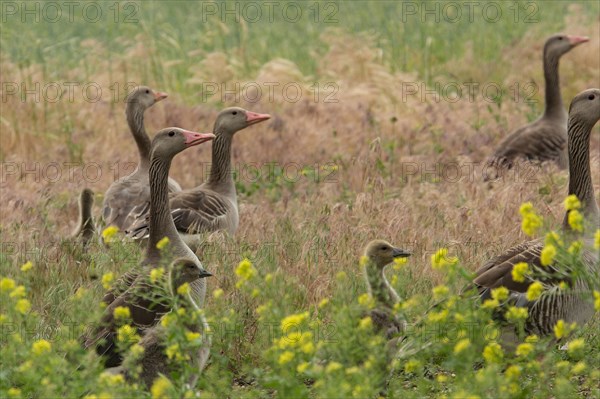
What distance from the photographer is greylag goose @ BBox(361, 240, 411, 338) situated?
6469 millimetres

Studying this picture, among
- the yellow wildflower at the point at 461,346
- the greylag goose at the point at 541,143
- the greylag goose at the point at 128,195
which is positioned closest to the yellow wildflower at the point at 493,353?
the yellow wildflower at the point at 461,346

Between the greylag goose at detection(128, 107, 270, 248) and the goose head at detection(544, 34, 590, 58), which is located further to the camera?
the goose head at detection(544, 34, 590, 58)

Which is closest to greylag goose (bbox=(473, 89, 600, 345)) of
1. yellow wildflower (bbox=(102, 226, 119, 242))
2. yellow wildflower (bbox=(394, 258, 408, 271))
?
yellow wildflower (bbox=(394, 258, 408, 271))

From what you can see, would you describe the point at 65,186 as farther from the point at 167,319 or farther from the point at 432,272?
the point at 167,319

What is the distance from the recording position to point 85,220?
34.8 ft

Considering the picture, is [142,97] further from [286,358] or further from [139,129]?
[286,358]

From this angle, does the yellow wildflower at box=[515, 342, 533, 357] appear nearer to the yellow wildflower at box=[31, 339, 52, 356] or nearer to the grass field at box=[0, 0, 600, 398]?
the grass field at box=[0, 0, 600, 398]

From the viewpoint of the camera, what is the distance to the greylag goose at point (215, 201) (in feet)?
31.3

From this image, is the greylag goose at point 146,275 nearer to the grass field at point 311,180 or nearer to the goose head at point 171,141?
the goose head at point 171,141

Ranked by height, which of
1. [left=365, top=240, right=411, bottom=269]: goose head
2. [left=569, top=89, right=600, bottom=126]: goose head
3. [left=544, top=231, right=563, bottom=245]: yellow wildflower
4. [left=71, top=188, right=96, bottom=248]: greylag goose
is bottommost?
[left=71, top=188, right=96, bottom=248]: greylag goose

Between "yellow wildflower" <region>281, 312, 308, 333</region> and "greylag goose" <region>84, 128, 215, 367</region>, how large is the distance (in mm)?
644

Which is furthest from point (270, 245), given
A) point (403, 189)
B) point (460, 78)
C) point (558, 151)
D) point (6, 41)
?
point (460, 78)

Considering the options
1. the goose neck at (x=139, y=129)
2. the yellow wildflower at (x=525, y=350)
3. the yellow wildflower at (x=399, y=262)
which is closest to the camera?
the yellow wildflower at (x=525, y=350)

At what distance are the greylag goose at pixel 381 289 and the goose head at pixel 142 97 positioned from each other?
16.3 feet
